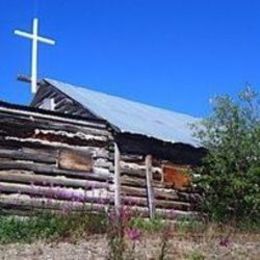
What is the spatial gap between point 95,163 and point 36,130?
188cm

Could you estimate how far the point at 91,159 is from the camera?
60.2 feet

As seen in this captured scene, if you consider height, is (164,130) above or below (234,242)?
above

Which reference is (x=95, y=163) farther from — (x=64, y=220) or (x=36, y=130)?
(x=64, y=220)

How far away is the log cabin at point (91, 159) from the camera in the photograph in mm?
16906

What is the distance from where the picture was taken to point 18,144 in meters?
17.2

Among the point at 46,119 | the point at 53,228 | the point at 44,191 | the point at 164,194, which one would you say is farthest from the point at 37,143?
the point at 53,228

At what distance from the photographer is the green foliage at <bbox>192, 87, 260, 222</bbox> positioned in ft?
61.5

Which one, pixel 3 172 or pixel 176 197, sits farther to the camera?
pixel 176 197

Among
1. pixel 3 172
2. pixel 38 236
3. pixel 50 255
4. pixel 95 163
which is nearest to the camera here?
pixel 50 255

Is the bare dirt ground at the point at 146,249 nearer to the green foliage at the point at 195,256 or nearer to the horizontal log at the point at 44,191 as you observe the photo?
the green foliage at the point at 195,256

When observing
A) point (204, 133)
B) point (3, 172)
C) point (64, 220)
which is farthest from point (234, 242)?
point (204, 133)

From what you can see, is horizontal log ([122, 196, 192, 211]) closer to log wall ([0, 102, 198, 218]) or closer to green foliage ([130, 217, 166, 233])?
log wall ([0, 102, 198, 218])

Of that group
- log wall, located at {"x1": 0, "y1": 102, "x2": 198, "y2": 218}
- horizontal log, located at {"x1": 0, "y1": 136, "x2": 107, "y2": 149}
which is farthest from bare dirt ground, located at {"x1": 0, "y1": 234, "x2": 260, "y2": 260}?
horizontal log, located at {"x1": 0, "y1": 136, "x2": 107, "y2": 149}

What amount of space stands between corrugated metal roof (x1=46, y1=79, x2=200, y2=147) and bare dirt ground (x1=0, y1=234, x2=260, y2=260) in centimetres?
693
